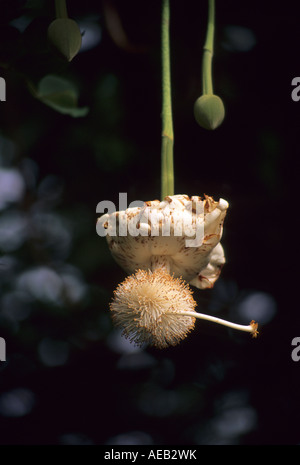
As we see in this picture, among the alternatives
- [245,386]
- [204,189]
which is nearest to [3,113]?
[204,189]

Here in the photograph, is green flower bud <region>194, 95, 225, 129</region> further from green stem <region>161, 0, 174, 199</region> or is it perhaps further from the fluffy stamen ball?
the fluffy stamen ball

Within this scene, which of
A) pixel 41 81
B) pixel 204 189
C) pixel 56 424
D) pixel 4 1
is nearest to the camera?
pixel 41 81

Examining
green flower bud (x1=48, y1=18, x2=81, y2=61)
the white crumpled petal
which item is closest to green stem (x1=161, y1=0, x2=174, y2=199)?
the white crumpled petal

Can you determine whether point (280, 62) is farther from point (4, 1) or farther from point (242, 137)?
point (4, 1)

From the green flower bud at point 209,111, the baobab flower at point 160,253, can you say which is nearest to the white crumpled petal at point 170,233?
the baobab flower at point 160,253

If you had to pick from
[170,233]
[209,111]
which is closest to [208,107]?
[209,111]

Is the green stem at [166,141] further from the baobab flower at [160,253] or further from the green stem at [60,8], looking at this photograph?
the green stem at [60,8]
